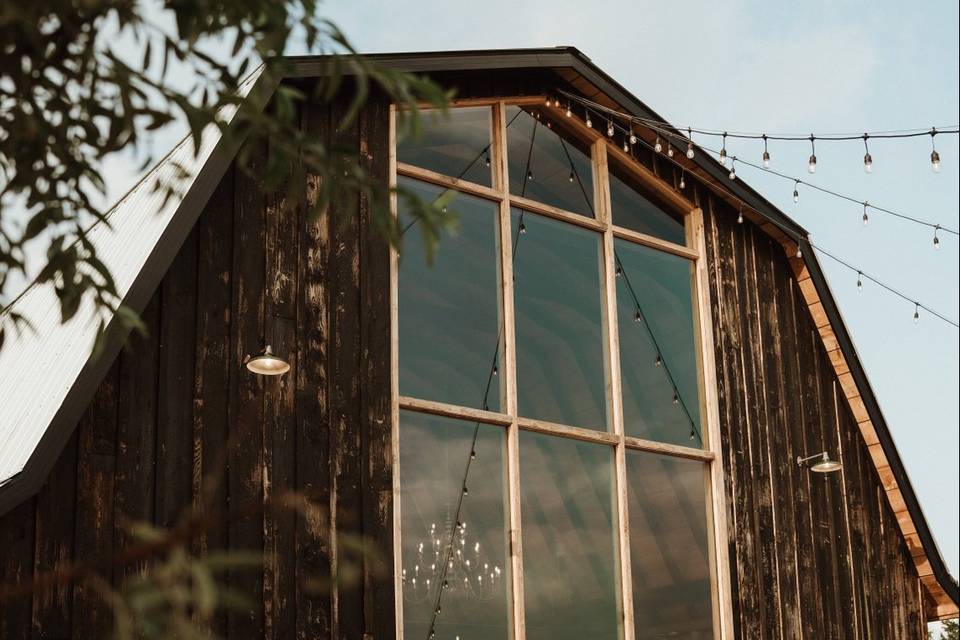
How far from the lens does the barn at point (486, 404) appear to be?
6.15 m

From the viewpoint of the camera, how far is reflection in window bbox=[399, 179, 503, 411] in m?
7.30

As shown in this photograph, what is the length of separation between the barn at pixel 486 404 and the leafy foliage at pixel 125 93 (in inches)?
91.0

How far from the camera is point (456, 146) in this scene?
313 inches

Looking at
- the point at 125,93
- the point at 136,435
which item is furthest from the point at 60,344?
the point at 125,93

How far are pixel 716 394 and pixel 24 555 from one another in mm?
4690

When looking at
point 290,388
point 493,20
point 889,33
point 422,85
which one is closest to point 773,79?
point 889,33

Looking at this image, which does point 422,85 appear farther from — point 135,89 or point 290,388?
point 290,388

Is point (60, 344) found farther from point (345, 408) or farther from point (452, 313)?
point (452, 313)

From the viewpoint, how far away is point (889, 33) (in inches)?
1366

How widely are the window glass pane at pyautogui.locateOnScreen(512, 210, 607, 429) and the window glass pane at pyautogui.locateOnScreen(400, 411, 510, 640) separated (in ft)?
1.70

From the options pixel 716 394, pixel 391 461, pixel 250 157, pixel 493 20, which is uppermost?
pixel 493 20

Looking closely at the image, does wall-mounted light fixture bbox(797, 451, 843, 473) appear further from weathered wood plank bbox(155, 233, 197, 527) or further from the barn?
weathered wood plank bbox(155, 233, 197, 527)

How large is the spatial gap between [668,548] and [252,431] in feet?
9.38

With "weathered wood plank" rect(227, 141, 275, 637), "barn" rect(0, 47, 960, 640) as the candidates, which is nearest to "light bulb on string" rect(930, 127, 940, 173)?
"barn" rect(0, 47, 960, 640)
